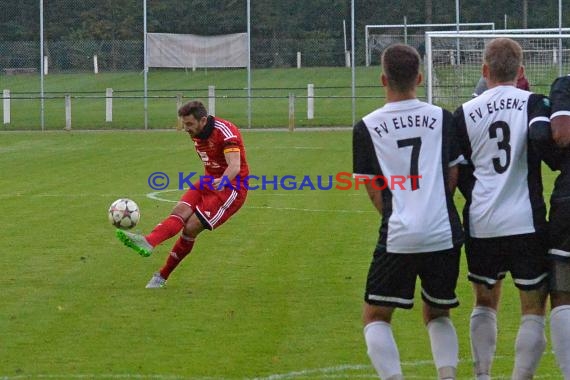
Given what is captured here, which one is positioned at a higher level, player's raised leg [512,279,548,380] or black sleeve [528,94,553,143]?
black sleeve [528,94,553,143]

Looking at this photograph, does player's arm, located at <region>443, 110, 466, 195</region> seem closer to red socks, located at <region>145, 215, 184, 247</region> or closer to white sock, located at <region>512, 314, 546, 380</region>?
white sock, located at <region>512, 314, 546, 380</region>

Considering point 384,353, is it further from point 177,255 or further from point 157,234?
point 177,255

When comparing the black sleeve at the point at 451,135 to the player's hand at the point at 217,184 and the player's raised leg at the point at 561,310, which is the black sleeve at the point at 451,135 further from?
the player's hand at the point at 217,184

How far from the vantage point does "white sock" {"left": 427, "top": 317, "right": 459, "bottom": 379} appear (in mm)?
5602

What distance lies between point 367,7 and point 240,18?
4155 millimetres

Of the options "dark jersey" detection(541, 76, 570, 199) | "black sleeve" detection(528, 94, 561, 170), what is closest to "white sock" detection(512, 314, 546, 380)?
"dark jersey" detection(541, 76, 570, 199)

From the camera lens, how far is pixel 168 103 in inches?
1597

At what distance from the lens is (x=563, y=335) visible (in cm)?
571

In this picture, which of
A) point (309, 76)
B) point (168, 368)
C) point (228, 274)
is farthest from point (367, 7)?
point (168, 368)

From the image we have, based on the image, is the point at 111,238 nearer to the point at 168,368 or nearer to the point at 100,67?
the point at 168,368

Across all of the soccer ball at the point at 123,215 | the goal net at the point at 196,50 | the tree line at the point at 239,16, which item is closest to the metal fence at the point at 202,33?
the tree line at the point at 239,16

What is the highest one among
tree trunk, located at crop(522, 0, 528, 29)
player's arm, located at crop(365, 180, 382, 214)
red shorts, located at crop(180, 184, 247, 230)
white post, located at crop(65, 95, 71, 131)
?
tree trunk, located at crop(522, 0, 528, 29)

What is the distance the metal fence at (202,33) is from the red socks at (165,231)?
24.7 meters

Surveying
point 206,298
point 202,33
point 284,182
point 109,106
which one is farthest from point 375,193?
point 202,33
